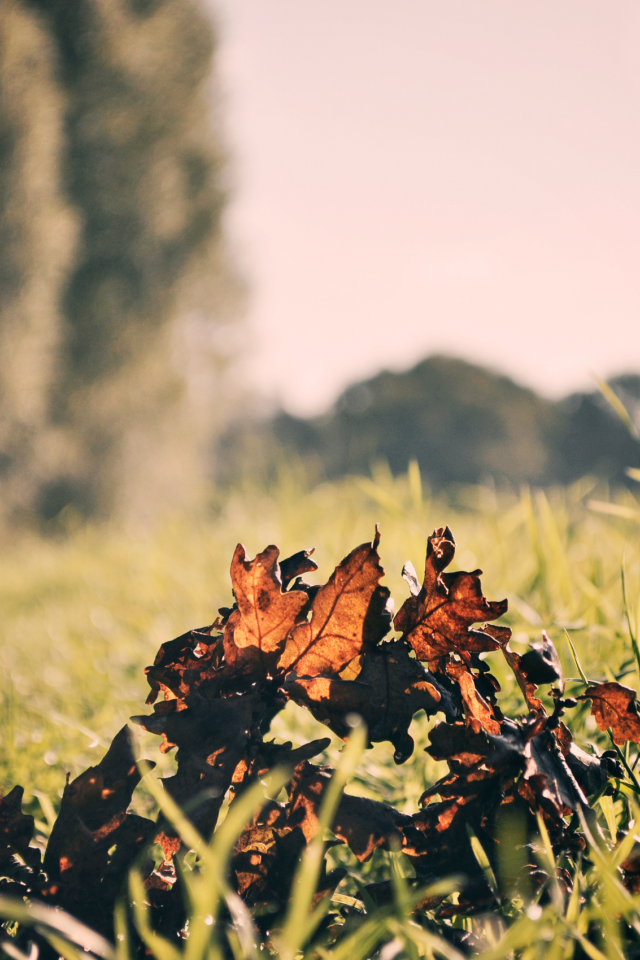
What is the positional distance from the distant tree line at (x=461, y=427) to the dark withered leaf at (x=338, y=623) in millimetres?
11469

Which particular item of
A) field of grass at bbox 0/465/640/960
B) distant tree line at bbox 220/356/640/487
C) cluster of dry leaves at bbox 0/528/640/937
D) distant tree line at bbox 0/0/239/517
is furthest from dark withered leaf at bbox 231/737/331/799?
distant tree line at bbox 220/356/640/487

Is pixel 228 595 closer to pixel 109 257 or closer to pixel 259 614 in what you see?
pixel 259 614

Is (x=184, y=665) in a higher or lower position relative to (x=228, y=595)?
higher

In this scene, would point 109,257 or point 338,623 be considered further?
point 109,257

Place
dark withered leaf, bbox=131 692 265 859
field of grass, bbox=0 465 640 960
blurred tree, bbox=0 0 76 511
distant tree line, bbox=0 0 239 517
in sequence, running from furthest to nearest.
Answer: distant tree line, bbox=0 0 239 517
blurred tree, bbox=0 0 76 511
field of grass, bbox=0 465 640 960
dark withered leaf, bbox=131 692 265 859

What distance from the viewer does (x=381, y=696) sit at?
47 cm

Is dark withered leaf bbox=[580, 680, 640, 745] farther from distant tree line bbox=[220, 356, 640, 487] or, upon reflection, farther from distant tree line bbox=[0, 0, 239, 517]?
distant tree line bbox=[220, 356, 640, 487]

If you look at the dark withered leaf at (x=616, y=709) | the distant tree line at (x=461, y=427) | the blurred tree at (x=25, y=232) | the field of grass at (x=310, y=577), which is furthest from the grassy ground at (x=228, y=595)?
the distant tree line at (x=461, y=427)

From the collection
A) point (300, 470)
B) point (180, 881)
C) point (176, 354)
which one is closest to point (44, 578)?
point (300, 470)

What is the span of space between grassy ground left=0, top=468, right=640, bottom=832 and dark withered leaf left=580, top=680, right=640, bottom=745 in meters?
0.16

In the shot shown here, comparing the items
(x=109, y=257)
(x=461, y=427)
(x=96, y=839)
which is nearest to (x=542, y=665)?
(x=96, y=839)

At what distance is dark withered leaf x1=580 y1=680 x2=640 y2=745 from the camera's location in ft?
1.52

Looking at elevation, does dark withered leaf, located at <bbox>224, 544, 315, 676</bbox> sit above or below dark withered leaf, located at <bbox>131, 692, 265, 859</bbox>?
above

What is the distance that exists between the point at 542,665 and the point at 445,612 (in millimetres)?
89
